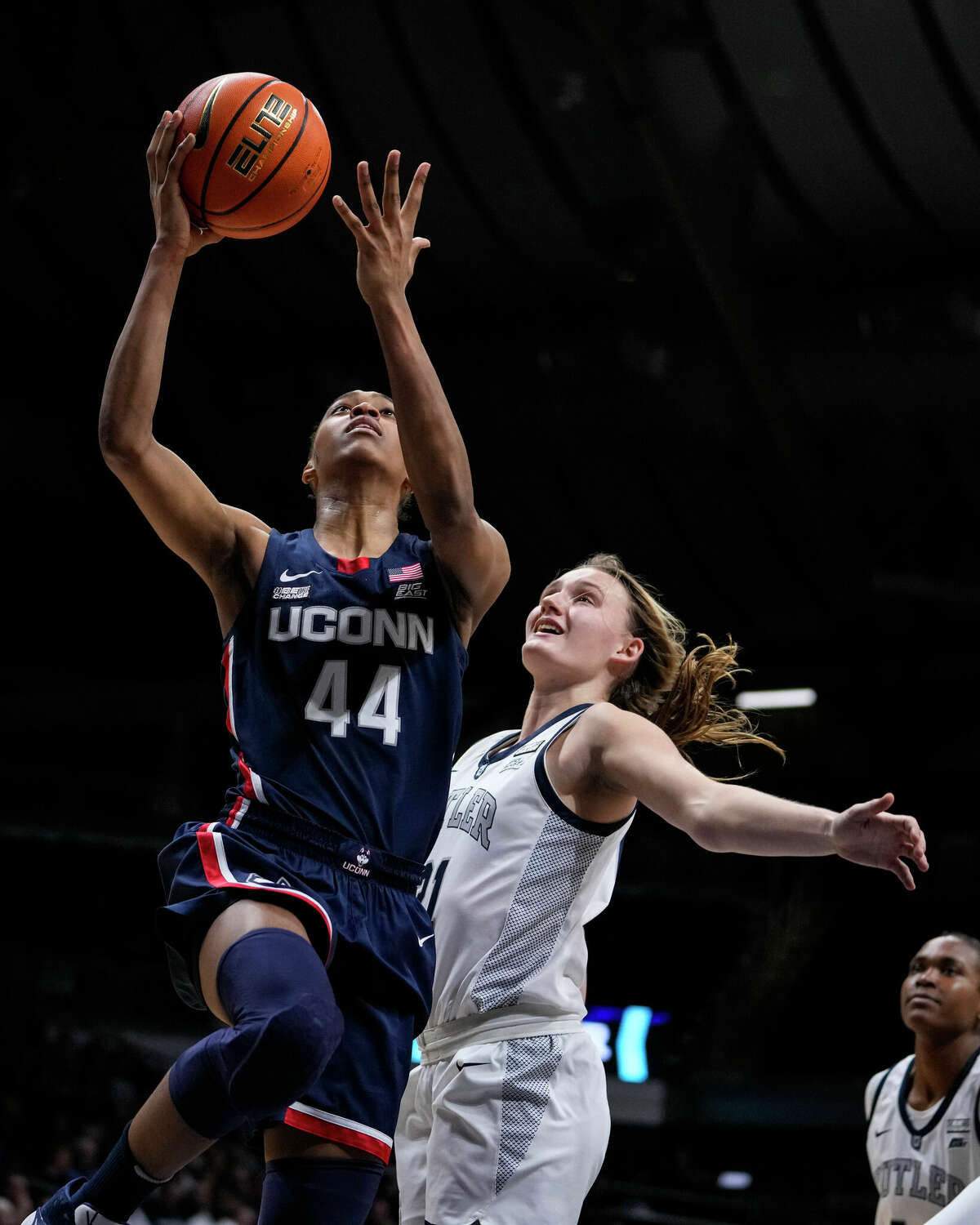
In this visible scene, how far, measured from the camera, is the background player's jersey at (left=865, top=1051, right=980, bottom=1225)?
5.91 metres

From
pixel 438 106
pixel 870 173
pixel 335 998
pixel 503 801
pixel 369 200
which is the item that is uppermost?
pixel 438 106

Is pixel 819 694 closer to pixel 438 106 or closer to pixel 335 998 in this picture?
pixel 438 106

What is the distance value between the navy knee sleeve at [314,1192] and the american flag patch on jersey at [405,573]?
1291 mm

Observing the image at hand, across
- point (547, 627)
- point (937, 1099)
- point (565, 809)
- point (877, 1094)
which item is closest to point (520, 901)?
point (565, 809)

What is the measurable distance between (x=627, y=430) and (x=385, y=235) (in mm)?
13038

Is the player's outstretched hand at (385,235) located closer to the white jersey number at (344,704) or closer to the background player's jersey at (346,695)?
the background player's jersey at (346,695)

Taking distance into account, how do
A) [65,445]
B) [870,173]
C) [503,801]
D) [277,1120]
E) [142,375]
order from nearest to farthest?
[277,1120] → [142,375] → [503,801] → [870,173] → [65,445]

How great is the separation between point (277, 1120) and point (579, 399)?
13.7 metres

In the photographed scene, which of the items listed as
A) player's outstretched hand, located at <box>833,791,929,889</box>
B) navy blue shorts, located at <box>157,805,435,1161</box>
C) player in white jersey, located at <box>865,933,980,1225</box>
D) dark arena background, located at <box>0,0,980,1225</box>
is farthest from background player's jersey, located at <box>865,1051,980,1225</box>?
→ player's outstretched hand, located at <box>833,791,929,889</box>

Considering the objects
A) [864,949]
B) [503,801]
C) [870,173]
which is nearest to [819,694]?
[864,949]

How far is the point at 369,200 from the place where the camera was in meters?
3.38

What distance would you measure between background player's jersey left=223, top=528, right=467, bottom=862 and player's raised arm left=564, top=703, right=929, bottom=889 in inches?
14.1

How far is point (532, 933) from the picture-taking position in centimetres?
369

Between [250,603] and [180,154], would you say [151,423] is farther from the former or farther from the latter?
[180,154]
